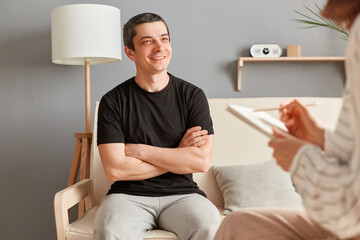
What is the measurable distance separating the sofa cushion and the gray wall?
87cm

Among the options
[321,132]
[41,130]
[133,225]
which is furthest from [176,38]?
[321,132]

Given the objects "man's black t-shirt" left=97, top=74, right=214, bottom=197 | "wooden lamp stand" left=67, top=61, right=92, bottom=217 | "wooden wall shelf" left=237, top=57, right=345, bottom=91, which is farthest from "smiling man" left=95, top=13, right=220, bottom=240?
"wooden wall shelf" left=237, top=57, right=345, bottom=91

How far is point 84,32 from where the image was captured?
2801 millimetres

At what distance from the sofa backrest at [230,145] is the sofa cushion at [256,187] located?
0.08 m

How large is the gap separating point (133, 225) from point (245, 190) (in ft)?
2.26

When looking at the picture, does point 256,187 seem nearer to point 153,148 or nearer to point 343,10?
point 153,148

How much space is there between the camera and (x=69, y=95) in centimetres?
329

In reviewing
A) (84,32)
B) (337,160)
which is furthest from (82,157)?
(337,160)

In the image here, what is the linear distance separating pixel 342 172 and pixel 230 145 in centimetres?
176

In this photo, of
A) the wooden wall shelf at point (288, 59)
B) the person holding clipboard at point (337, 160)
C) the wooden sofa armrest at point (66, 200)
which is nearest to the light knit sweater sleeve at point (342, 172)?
the person holding clipboard at point (337, 160)

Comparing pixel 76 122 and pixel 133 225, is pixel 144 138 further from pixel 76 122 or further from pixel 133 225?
pixel 76 122

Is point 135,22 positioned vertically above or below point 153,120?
above

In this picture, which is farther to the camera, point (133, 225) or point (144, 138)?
point (144, 138)

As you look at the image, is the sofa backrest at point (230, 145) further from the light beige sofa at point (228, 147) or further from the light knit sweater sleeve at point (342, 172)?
the light knit sweater sleeve at point (342, 172)
